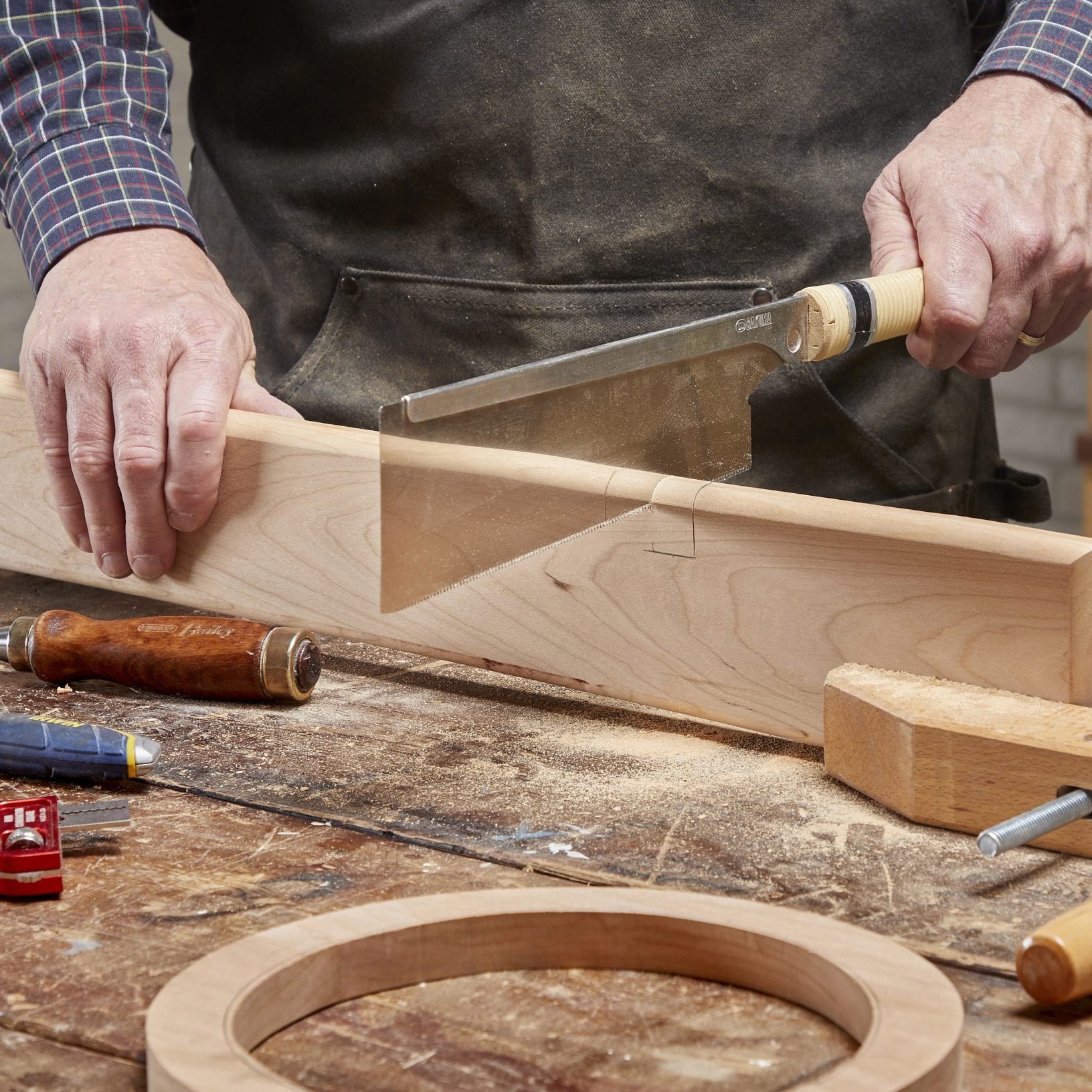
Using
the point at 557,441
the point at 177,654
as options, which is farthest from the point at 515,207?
the point at 177,654

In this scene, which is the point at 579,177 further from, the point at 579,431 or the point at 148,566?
the point at 148,566

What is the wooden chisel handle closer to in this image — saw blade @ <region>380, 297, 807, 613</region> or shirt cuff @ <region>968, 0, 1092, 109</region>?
saw blade @ <region>380, 297, 807, 613</region>

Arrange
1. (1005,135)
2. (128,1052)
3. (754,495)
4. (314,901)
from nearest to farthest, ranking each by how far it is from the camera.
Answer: (128,1052), (314,901), (754,495), (1005,135)

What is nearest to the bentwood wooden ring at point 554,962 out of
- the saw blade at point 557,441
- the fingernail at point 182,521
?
the saw blade at point 557,441

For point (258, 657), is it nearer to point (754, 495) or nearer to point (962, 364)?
point (754, 495)

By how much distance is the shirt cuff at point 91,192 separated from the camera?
171 cm

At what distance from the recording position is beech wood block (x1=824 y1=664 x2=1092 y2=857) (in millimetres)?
1117

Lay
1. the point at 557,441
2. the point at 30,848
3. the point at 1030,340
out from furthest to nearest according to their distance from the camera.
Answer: the point at 1030,340
the point at 557,441
the point at 30,848

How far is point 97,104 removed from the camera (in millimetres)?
1786

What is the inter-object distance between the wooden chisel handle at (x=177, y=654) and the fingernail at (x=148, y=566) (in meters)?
0.18

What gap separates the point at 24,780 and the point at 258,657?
9.4 inches

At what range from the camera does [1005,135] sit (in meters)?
1.64

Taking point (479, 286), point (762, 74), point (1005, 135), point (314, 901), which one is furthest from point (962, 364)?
point (314, 901)

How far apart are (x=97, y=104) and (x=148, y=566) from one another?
56cm
